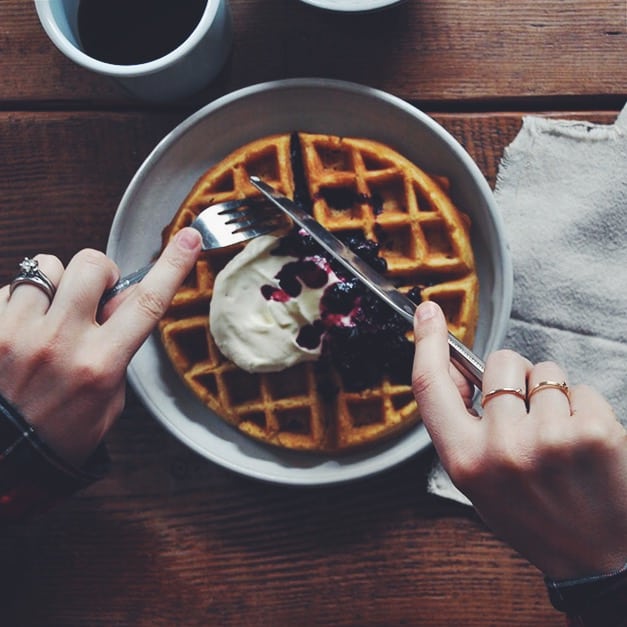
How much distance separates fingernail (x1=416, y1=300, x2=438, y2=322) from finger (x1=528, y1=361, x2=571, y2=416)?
0.43ft

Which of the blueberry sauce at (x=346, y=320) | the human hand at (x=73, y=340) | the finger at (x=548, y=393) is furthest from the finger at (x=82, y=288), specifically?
the finger at (x=548, y=393)

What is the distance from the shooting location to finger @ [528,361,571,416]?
32.4 inches

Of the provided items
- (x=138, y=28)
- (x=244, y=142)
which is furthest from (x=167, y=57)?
(x=244, y=142)

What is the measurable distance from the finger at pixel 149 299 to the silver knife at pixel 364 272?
172 mm

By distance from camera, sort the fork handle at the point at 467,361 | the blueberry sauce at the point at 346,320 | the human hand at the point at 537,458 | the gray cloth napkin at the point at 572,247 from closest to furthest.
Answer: the human hand at the point at 537,458 < the fork handle at the point at 467,361 < the blueberry sauce at the point at 346,320 < the gray cloth napkin at the point at 572,247

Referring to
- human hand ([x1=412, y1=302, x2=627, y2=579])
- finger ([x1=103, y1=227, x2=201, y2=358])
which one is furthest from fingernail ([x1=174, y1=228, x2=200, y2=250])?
human hand ([x1=412, y1=302, x2=627, y2=579])

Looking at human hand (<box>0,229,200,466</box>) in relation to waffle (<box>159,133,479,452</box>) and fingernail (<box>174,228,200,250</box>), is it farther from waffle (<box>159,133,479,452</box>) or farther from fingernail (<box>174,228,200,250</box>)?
waffle (<box>159,133,479,452</box>)

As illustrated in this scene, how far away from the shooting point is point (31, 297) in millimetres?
953

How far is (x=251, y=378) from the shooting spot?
3.80ft

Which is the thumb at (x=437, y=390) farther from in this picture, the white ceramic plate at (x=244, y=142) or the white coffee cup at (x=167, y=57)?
the white coffee cup at (x=167, y=57)

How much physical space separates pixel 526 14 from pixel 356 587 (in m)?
0.97

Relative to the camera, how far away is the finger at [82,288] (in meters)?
0.94

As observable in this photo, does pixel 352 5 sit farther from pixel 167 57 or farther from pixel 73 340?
pixel 73 340

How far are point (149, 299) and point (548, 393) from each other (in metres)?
0.49
